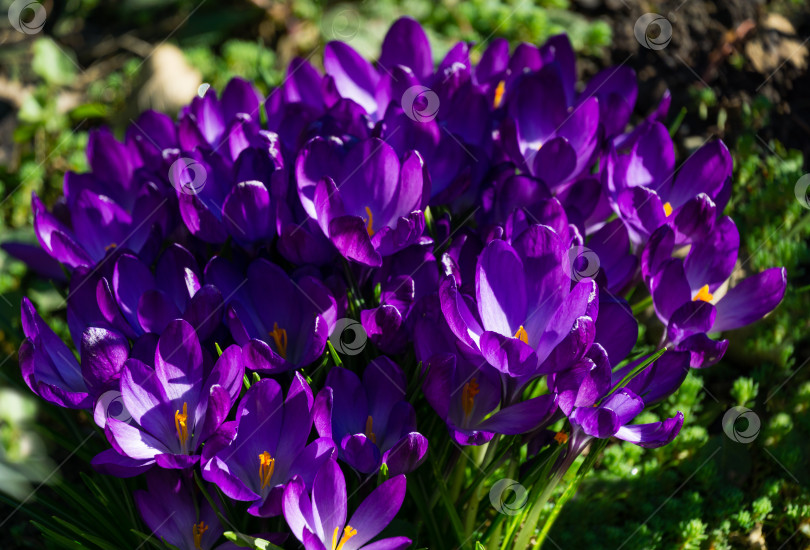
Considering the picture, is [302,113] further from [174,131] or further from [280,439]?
[280,439]

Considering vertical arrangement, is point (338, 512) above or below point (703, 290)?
below

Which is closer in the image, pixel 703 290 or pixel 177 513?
pixel 177 513

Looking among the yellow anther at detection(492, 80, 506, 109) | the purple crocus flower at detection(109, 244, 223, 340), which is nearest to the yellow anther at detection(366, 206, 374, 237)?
the purple crocus flower at detection(109, 244, 223, 340)

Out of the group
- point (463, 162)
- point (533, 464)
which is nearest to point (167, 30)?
point (463, 162)

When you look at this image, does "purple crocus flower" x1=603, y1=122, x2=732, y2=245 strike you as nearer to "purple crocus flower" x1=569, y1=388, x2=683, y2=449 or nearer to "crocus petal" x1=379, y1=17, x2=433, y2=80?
"purple crocus flower" x1=569, y1=388, x2=683, y2=449

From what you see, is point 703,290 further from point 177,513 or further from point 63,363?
point 63,363

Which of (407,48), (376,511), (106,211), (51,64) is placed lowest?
(51,64)

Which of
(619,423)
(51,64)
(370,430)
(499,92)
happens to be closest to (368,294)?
(370,430)
